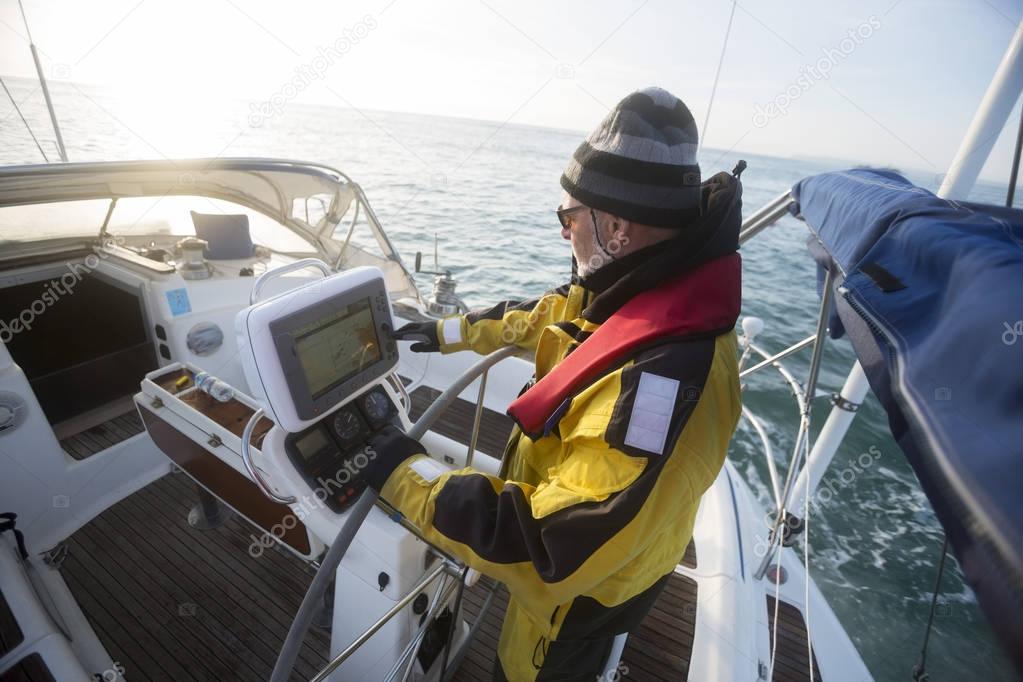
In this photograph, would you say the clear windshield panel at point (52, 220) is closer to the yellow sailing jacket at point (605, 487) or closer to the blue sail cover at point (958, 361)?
the yellow sailing jacket at point (605, 487)

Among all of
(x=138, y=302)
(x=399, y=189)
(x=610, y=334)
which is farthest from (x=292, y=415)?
(x=399, y=189)

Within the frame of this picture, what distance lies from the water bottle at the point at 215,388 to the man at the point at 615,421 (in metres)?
1.17

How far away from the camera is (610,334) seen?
1042 mm

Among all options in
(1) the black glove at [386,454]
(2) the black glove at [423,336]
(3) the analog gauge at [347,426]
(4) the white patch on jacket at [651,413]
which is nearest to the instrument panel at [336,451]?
(3) the analog gauge at [347,426]

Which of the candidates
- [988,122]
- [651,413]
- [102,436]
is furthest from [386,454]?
[102,436]

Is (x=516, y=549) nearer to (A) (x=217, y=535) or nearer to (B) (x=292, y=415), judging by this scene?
(B) (x=292, y=415)

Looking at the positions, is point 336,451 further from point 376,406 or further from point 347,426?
point 376,406

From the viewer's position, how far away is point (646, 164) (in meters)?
1.04

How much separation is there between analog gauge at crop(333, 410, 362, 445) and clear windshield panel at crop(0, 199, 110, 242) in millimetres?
2581

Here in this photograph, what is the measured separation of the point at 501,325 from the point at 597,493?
991 mm

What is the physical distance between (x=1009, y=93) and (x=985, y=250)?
1.81m

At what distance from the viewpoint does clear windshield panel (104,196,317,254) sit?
332cm

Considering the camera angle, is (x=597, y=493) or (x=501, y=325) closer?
(x=597, y=493)

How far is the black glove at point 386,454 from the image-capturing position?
1.09m
